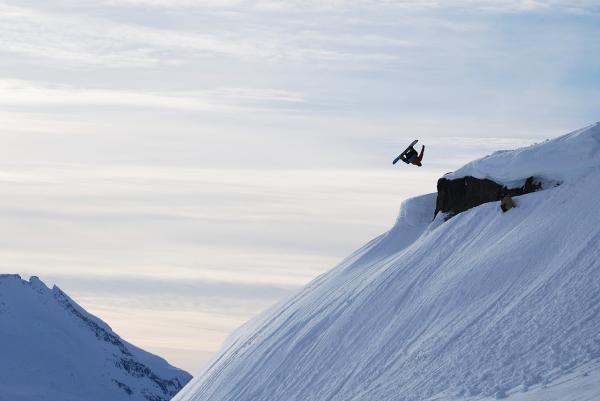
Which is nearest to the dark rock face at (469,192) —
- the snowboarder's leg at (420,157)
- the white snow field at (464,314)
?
the white snow field at (464,314)

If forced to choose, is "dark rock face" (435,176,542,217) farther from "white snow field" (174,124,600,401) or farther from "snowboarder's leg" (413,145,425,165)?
"snowboarder's leg" (413,145,425,165)

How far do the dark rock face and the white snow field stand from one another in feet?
0.87

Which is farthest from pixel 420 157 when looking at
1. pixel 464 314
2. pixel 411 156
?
pixel 464 314

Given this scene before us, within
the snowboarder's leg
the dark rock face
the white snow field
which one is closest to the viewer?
the white snow field

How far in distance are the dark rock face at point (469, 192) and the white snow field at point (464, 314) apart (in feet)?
0.87

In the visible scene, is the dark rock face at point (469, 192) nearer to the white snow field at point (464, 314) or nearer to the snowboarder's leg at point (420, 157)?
the white snow field at point (464, 314)

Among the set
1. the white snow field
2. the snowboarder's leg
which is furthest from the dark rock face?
the snowboarder's leg

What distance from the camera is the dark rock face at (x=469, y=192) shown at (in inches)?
1178

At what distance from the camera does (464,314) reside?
25.9 meters

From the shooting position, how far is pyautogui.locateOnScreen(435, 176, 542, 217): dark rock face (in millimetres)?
29909

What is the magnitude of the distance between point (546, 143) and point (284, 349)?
7635 mm

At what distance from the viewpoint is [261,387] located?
2903 cm

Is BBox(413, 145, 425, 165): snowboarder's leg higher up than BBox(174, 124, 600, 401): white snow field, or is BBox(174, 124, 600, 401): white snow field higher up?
BBox(413, 145, 425, 165): snowboarder's leg

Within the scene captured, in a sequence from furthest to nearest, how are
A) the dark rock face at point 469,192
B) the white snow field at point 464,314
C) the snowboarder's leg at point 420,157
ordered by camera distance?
the snowboarder's leg at point 420,157 → the dark rock face at point 469,192 → the white snow field at point 464,314
